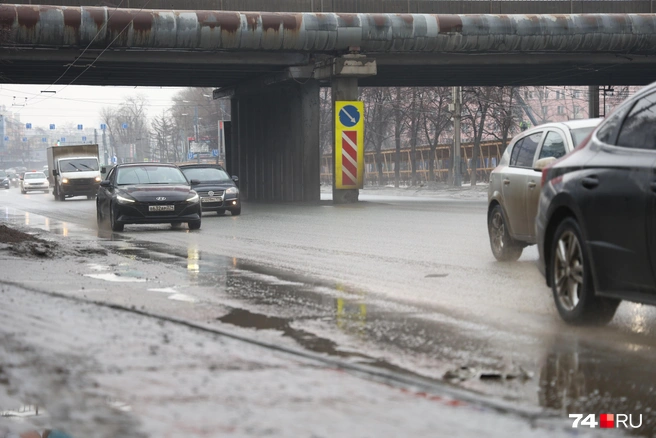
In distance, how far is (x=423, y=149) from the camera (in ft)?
237

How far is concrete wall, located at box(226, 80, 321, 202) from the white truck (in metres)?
8.18

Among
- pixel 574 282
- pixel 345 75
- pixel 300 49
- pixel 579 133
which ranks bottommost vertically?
pixel 574 282

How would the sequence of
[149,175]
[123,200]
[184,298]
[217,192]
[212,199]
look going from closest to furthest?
[184,298], [123,200], [149,175], [212,199], [217,192]

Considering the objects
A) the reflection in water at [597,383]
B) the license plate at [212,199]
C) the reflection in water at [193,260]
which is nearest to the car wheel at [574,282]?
the reflection in water at [597,383]

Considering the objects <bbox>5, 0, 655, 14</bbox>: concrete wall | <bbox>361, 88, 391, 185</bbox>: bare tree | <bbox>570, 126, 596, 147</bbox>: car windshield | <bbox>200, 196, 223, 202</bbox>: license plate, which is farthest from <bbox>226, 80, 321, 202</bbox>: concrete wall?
<bbox>570, 126, 596, 147</bbox>: car windshield

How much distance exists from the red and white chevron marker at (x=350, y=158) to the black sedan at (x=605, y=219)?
26.1 metres

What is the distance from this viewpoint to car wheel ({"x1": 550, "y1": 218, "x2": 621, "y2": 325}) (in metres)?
7.35

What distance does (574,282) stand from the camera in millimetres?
7586

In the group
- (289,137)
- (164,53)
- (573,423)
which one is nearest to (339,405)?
(573,423)

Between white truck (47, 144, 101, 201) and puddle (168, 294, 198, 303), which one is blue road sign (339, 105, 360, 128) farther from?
puddle (168, 294, 198, 303)

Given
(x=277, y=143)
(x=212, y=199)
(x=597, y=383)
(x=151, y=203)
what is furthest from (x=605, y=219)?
(x=277, y=143)

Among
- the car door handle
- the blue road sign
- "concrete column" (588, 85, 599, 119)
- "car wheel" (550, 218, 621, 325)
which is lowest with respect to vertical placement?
"car wheel" (550, 218, 621, 325)

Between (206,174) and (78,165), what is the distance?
78.8 feet

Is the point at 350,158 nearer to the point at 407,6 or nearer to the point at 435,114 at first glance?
the point at 407,6
